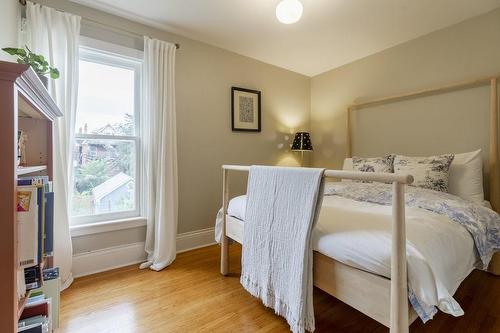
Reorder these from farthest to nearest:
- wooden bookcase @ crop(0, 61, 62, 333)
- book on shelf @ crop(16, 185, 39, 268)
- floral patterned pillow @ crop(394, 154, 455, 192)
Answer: floral patterned pillow @ crop(394, 154, 455, 192)
book on shelf @ crop(16, 185, 39, 268)
wooden bookcase @ crop(0, 61, 62, 333)

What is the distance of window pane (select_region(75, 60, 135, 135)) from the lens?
209cm

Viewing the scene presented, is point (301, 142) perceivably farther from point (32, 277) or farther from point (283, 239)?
point (32, 277)

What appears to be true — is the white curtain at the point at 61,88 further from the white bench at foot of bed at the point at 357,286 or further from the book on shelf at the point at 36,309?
the white bench at foot of bed at the point at 357,286

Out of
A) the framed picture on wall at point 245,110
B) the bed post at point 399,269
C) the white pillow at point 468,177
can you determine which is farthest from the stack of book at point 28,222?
the white pillow at point 468,177

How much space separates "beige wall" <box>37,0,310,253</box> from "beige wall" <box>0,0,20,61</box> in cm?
42

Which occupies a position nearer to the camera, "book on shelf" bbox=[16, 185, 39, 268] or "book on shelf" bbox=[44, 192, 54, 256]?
"book on shelf" bbox=[16, 185, 39, 268]

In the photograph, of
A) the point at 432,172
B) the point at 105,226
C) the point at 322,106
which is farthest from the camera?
the point at 322,106

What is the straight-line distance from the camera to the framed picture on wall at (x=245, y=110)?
2.89m

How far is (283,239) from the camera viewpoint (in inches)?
51.9

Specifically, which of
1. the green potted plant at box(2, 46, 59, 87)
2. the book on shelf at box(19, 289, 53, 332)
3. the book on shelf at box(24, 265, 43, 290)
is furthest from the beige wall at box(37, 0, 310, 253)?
the book on shelf at box(24, 265, 43, 290)

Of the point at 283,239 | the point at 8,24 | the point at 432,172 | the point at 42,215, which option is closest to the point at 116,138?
the point at 8,24

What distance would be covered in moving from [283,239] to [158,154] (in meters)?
1.49

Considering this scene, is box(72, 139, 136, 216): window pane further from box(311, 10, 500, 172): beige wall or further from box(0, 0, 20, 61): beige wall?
box(311, 10, 500, 172): beige wall

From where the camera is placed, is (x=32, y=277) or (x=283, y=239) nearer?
(x=32, y=277)
